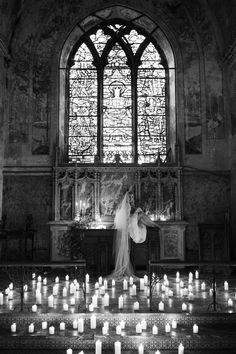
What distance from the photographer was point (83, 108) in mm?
16344

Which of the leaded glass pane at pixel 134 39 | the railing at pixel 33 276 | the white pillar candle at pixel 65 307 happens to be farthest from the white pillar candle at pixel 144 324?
the leaded glass pane at pixel 134 39

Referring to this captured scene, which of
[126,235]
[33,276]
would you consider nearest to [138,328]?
[33,276]

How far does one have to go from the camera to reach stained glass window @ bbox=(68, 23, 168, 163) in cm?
1612

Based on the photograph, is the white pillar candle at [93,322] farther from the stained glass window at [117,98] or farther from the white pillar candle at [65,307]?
the stained glass window at [117,98]

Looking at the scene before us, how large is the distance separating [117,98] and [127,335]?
11.1 metres

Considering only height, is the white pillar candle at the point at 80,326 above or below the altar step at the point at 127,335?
above

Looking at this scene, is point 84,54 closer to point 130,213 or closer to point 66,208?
point 66,208

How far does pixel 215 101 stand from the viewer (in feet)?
51.3

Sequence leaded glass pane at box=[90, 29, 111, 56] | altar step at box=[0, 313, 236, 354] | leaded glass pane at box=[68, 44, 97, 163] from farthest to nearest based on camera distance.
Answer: leaded glass pane at box=[90, 29, 111, 56], leaded glass pane at box=[68, 44, 97, 163], altar step at box=[0, 313, 236, 354]

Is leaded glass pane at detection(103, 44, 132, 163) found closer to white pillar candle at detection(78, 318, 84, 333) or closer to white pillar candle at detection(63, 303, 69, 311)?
white pillar candle at detection(63, 303, 69, 311)

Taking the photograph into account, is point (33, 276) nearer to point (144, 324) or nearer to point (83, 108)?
point (144, 324)

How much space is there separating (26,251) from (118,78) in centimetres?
725

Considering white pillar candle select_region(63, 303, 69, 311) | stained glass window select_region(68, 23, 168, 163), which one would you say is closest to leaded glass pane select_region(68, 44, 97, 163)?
stained glass window select_region(68, 23, 168, 163)

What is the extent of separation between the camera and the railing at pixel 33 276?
7758mm
